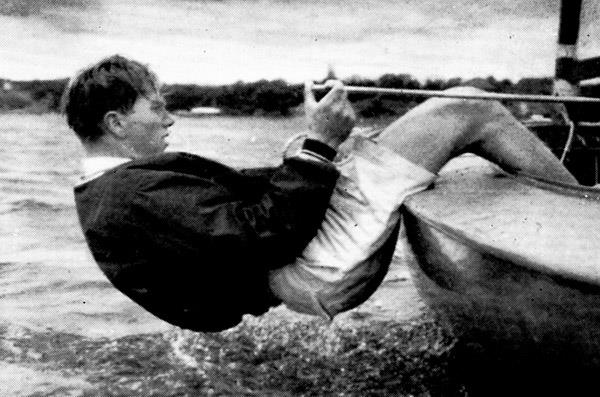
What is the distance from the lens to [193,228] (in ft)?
6.61

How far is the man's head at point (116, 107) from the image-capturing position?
7.78 feet

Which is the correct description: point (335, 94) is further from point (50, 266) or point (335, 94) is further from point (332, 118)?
point (50, 266)

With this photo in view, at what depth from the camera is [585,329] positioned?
6.31 feet

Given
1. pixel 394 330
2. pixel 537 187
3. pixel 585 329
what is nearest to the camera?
pixel 585 329

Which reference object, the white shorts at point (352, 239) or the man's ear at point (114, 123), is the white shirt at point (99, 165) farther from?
the white shorts at point (352, 239)

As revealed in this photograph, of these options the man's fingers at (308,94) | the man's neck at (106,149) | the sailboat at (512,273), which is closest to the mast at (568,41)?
the sailboat at (512,273)

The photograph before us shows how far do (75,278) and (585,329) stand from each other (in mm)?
3818

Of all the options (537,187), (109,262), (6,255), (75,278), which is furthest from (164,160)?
(6,255)

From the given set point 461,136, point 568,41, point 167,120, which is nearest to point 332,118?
point 461,136

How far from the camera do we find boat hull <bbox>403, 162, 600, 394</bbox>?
1.90 metres

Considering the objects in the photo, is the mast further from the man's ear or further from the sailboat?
the man's ear

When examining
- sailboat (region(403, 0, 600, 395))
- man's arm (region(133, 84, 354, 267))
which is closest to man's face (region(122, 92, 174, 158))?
man's arm (region(133, 84, 354, 267))

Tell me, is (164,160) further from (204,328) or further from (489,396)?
(489,396)

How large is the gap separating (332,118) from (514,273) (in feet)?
2.15
